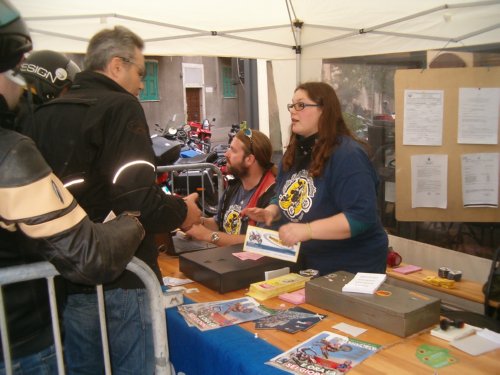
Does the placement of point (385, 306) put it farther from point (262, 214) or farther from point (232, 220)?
point (232, 220)

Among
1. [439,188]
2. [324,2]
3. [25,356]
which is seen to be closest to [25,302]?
[25,356]

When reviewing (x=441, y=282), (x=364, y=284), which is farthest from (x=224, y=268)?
(x=441, y=282)

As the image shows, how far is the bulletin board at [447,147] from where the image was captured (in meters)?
3.37

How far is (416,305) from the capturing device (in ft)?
5.24

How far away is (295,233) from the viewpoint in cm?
196

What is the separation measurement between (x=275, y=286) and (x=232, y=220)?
41.8 inches

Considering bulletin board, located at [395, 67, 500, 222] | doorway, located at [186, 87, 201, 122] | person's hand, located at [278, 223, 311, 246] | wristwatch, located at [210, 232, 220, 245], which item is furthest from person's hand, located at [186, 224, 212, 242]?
doorway, located at [186, 87, 201, 122]

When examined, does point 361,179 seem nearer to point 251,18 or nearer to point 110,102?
point 110,102

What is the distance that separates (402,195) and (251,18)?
6.95 feet

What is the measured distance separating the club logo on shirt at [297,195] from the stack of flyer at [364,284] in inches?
19.1

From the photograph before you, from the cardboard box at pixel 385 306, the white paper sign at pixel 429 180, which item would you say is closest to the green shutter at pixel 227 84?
the white paper sign at pixel 429 180

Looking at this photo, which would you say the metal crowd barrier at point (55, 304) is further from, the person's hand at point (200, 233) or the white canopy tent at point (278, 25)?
the white canopy tent at point (278, 25)

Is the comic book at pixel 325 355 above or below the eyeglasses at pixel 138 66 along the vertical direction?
below

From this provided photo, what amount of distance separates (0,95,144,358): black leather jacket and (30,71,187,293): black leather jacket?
350 millimetres
